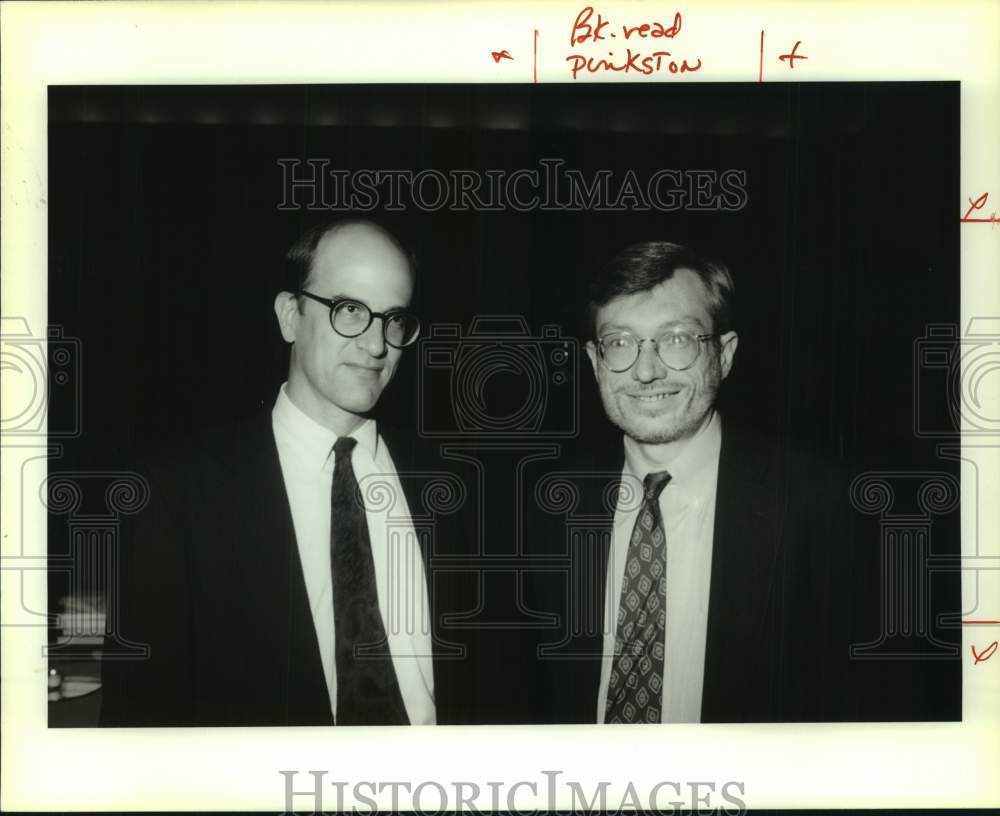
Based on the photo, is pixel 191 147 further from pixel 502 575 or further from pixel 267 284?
pixel 502 575

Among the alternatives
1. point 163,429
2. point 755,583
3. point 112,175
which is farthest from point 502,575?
point 112,175

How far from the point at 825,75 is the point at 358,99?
1.00m

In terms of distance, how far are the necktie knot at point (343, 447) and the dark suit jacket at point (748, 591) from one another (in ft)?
1.41

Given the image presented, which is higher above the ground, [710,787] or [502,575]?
[502,575]

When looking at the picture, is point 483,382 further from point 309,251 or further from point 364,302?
point 309,251

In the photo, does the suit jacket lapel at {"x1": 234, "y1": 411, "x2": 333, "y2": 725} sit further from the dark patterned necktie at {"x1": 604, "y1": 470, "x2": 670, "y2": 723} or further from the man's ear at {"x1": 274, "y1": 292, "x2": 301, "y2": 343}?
the dark patterned necktie at {"x1": 604, "y1": 470, "x2": 670, "y2": 723}

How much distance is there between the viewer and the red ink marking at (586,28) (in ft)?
7.10

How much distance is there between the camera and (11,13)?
2166 millimetres

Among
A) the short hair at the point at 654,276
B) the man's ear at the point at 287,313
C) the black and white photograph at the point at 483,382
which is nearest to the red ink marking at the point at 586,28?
the black and white photograph at the point at 483,382

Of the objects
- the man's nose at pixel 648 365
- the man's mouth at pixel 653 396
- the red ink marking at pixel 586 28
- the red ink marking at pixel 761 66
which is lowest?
the man's mouth at pixel 653 396

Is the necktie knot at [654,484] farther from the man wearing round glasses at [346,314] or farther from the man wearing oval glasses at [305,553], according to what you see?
the man wearing round glasses at [346,314]

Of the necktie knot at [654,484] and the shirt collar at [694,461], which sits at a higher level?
the shirt collar at [694,461]

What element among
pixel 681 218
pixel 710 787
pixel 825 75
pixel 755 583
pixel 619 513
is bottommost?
pixel 710 787

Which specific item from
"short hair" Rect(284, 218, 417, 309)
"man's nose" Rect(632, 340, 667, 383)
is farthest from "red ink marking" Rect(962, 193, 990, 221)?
"short hair" Rect(284, 218, 417, 309)
